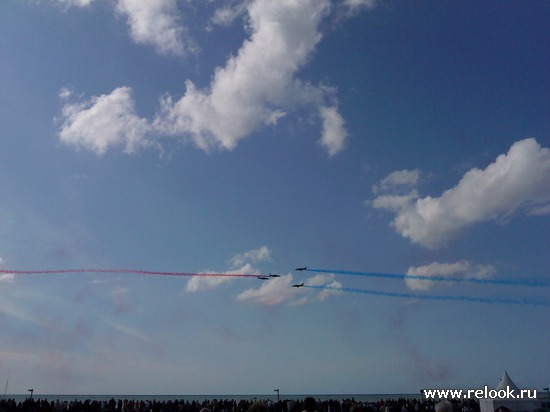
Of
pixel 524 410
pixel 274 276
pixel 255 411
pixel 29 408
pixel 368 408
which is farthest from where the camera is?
pixel 274 276

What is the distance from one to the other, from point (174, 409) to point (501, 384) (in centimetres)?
2256

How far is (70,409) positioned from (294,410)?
44.8 ft

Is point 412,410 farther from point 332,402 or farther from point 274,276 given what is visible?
point 274,276

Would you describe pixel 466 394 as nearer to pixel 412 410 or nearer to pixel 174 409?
pixel 412 410

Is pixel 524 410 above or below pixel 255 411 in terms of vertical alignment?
below

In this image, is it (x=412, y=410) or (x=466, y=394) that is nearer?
(x=412, y=410)

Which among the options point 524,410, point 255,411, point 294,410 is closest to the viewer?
point 255,411

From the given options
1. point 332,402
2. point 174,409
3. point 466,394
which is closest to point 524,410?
point 466,394

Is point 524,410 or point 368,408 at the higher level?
point 368,408

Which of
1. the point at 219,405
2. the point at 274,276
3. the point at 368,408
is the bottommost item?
the point at 219,405

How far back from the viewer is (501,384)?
33.6 metres

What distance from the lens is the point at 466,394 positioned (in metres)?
27.7

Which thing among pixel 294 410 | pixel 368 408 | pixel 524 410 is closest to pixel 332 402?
pixel 294 410

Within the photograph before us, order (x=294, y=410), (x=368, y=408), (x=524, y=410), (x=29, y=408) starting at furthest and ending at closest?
(x=29, y=408) < (x=294, y=410) < (x=524, y=410) < (x=368, y=408)
